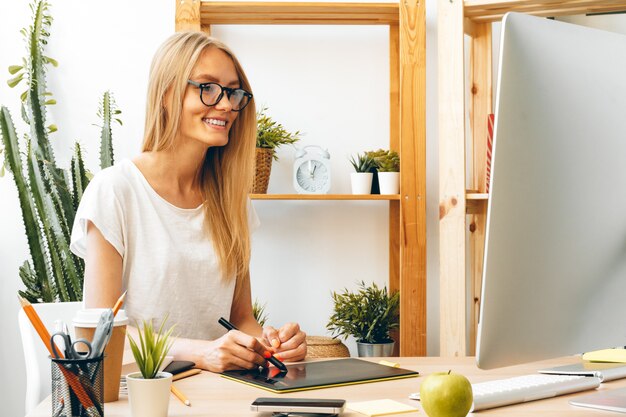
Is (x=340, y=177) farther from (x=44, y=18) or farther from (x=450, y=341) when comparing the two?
(x=44, y=18)

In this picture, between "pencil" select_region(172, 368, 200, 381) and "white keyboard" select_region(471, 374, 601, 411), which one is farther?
"pencil" select_region(172, 368, 200, 381)

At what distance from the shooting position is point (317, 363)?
1.60 m

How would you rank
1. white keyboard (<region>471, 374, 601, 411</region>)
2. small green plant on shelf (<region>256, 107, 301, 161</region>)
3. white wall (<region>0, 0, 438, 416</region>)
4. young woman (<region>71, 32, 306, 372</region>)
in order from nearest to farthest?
white keyboard (<region>471, 374, 601, 411</region>) < young woman (<region>71, 32, 306, 372</region>) < small green plant on shelf (<region>256, 107, 301, 161</region>) < white wall (<region>0, 0, 438, 416</region>)

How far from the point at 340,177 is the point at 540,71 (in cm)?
227

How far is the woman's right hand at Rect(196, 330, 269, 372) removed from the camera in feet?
4.89

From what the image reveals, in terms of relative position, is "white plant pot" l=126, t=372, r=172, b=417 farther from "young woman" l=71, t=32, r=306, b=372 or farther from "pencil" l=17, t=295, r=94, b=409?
"young woman" l=71, t=32, r=306, b=372

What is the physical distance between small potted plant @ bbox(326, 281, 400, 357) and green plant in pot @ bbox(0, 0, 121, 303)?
1026mm

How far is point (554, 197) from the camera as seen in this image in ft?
3.32

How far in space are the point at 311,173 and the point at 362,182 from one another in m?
0.21

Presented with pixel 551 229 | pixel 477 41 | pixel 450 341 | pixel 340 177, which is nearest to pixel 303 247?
pixel 340 177

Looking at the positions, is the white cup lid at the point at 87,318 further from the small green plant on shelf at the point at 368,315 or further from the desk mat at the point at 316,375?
the small green plant on shelf at the point at 368,315

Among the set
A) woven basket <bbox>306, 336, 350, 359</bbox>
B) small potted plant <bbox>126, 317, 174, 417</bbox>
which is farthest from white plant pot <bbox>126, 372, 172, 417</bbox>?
woven basket <bbox>306, 336, 350, 359</bbox>

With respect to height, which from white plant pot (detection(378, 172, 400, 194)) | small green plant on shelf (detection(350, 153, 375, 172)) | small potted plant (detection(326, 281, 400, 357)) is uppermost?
small green plant on shelf (detection(350, 153, 375, 172))

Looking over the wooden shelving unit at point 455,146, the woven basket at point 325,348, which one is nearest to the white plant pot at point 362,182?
the wooden shelving unit at point 455,146
